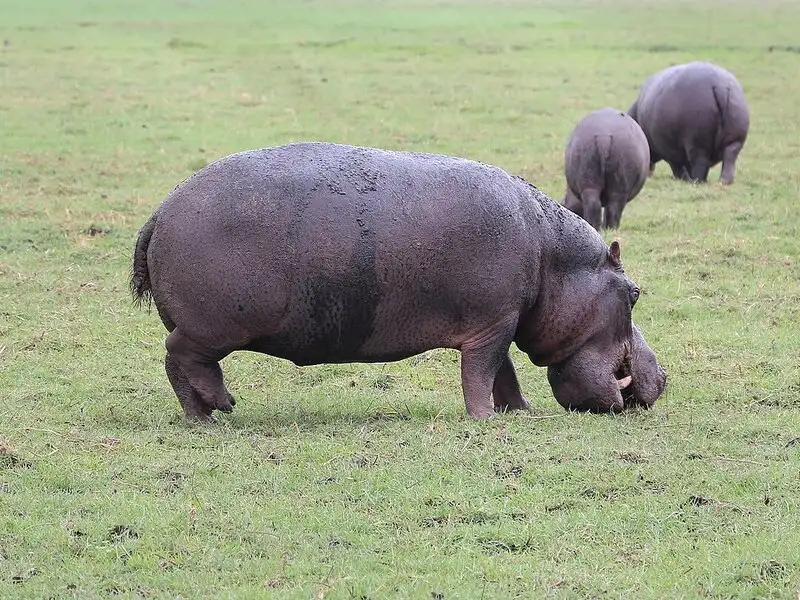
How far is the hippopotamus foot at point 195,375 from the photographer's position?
7.04 m

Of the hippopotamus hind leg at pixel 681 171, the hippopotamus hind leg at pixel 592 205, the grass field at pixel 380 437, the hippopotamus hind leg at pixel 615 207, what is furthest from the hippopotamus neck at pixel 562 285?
the hippopotamus hind leg at pixel 681 171

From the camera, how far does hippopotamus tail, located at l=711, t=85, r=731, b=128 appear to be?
16156 millimetres

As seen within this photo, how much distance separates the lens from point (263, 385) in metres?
8.45

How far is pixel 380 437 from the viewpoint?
679 centimetres

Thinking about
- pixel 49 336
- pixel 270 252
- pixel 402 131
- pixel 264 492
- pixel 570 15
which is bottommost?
pixel 570 15

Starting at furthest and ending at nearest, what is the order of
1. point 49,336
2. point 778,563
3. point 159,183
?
point 159,183, point 49,336, point 778,563

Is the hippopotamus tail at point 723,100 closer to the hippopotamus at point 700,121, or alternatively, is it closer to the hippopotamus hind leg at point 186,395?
the hippopotamus at point 700,121

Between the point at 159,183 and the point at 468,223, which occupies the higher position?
the point at 468,223

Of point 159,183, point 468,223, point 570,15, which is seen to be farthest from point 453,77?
point 468,223

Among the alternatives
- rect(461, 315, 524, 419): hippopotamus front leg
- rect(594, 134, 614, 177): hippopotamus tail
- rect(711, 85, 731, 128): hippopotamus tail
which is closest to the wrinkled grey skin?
rect(594, 134, 614, 177): hippopotamus tail

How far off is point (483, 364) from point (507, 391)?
1.76ft

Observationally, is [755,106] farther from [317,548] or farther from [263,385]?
[317,548]

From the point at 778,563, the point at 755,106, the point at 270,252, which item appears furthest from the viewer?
the point at 755,106

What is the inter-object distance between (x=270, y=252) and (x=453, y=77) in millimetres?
18991
